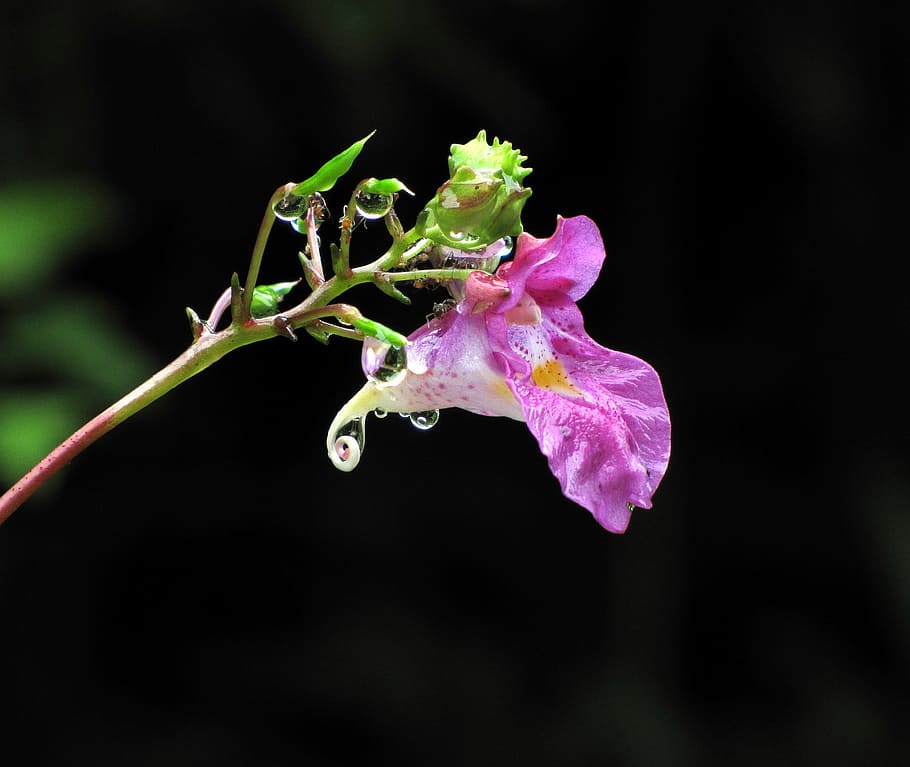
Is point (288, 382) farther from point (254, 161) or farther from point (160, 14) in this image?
point (160, 14)

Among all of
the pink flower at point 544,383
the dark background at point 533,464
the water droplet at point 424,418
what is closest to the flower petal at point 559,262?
the pink flower at point 544,383

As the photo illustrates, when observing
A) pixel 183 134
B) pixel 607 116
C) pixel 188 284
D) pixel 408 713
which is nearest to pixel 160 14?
pixel 183 134

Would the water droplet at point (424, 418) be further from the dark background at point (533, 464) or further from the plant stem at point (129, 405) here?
the dark background at point (533, 464)

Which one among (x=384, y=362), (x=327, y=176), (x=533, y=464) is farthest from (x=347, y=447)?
(x=533, y=464)

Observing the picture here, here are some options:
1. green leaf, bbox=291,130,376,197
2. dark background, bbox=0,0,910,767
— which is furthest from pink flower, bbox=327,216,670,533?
dark background, bbox=0,0,910,767

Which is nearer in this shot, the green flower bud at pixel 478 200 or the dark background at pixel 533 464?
the green flower bud at pixel 478 200
